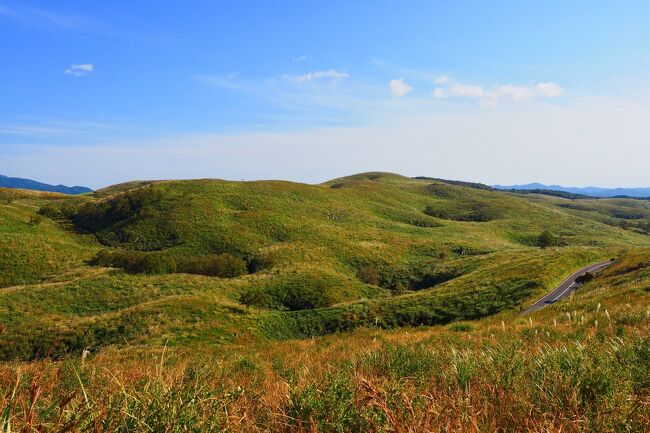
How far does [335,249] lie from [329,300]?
2266cm

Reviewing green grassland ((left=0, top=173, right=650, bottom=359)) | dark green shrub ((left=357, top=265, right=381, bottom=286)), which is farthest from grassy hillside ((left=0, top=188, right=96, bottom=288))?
dark green shrub ((left=357, top=265, right=381, bottom=286))

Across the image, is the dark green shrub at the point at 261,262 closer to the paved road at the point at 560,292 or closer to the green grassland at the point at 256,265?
the green grassland at the point at 256,265

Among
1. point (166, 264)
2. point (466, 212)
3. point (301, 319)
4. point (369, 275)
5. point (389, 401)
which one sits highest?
point (389, 401)

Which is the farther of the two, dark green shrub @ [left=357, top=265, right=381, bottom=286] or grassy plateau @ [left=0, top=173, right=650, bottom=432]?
dark green shrub @ [left=357, top=265, right=381, bottom=286]

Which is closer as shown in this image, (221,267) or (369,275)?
(221,267)

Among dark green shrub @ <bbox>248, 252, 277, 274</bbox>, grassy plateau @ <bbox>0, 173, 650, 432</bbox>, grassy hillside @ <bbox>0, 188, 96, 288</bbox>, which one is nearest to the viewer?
grassy plateau @ <bbox>0, 173, 650, 432</bbox>

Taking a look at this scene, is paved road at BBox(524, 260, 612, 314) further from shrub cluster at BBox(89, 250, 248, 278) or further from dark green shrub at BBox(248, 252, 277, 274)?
shrub cluster at BBox(89, 250, 248, 278)

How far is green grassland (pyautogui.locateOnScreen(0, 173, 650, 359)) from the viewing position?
107 ft

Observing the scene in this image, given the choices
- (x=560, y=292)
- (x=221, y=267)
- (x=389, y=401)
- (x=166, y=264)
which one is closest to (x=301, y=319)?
(x=221, y=267)

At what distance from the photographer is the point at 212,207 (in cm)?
8212

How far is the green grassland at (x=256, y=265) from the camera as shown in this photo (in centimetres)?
3247

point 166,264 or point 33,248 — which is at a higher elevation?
point 33,248

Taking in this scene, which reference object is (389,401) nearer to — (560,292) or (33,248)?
(560,292)

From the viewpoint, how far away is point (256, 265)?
6025 cm
